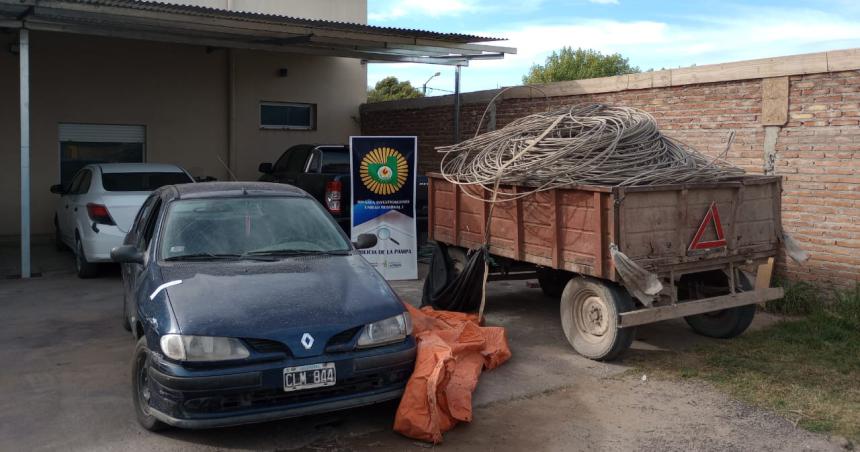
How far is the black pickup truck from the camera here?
10.8m

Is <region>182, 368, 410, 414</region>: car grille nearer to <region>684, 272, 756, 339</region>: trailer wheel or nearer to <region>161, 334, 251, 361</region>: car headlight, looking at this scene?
<region>161, 334, 251, 361</region>: car headlight

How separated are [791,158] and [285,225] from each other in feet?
19.6

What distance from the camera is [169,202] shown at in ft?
19.2

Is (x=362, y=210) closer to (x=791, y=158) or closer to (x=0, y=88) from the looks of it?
(x=791, y=158)

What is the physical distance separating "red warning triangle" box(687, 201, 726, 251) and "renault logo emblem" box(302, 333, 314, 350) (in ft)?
11.9

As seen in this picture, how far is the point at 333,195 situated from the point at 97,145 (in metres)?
6.25

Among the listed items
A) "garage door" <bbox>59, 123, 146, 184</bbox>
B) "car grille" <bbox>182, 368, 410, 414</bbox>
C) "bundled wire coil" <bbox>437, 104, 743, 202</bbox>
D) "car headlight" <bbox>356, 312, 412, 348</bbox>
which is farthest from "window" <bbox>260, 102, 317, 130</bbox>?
"car grille" <bbox>182, 368, 410, 414</bbox>

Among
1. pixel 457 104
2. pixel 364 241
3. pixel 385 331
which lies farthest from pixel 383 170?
pixel 385 331

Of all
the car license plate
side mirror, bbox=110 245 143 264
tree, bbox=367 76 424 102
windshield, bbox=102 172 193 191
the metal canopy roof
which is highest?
tree, bbox=367 76 424 102

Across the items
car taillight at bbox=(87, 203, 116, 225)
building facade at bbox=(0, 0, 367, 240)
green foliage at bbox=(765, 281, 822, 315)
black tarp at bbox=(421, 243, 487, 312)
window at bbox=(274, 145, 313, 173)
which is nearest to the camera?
black tarp at bbox=(421, 243, 487, 312)

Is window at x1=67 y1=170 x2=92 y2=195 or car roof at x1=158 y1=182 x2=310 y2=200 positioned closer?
car roof at x1=158 y1=182 x2=310 y2=200

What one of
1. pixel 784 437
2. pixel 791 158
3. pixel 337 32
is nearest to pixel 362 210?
pixel 337 32

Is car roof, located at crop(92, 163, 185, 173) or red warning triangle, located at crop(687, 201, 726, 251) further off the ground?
car roof, located at crop(92, 163, 185, 173)

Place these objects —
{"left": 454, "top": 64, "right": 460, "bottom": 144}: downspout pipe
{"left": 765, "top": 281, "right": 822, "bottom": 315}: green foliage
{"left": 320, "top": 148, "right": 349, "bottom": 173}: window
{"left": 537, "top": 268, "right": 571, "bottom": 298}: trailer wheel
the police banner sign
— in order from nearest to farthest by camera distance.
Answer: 1. {"left": 765, "top": 281, "right": 822, "bottom": 315}: green foliage
2. {"left": 537, "top": 268, "right": 571, "bottom": 298}: trailer wheel
3. the police banner sign
4. {"left": 320, "top": 148, "right": 349, "bottom": 173}: window
5. {"left": 454, "top": 64, "right": 460, "bottom": 144}: downspout pipe
